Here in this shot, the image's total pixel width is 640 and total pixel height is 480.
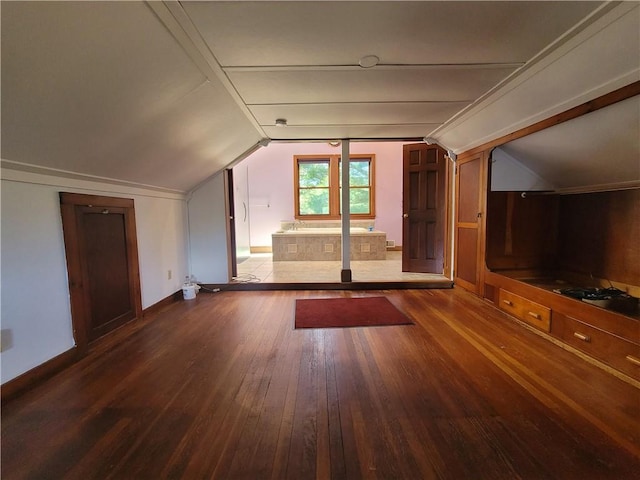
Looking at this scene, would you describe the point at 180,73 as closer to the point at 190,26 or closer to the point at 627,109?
the point at 190,26

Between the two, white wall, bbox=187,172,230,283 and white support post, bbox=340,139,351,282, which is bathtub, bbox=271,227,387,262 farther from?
white wall, bbox=187,172,230,283

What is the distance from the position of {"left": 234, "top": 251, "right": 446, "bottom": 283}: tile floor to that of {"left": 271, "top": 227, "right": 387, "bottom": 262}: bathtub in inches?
7.6

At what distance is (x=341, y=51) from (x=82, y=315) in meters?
2.58

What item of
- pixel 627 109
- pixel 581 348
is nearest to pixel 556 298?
pixel 581 348

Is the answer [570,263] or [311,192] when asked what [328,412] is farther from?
[311,192]

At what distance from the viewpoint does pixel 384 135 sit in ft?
11.5

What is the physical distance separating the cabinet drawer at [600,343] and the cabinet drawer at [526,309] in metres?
0.08

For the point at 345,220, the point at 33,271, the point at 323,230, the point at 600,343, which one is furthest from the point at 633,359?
the point at 323,230

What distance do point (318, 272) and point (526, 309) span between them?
2.75 meters

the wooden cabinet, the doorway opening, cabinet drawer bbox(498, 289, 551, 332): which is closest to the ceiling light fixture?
the wooden cabinet

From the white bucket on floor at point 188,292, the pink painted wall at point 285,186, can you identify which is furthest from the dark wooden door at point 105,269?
the pink painted wall at point 285,186

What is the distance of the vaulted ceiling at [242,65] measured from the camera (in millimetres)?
1265

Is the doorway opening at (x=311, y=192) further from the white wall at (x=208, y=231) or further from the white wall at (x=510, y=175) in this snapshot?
the white wall at (x=510, y=175)

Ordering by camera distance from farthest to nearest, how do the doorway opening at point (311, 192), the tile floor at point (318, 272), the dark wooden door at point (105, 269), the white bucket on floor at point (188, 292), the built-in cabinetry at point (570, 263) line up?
the doorway opening at point (311, 192), the tile floor at point (318, 272), the white bucket on floor at point (188, 292), the dark wooden door at point (105, 269), the built-in cabinetry at point (570, 263)
